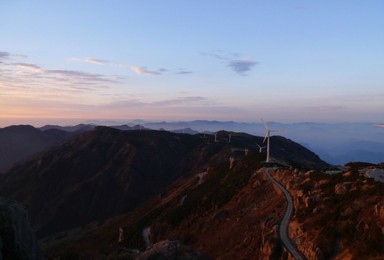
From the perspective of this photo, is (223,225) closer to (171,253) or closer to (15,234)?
(171,253)

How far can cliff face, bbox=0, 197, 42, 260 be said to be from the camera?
22141 mm

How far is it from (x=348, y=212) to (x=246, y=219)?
939 inches

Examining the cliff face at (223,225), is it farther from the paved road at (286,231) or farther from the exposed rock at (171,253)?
the exposed rock at (171,253)

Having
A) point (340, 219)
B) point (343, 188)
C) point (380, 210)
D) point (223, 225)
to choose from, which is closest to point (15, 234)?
point (380, 210)

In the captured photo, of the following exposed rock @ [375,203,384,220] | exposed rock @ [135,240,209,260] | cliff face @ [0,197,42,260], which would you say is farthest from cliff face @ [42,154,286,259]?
exposed rock @ [375,203,384,220]

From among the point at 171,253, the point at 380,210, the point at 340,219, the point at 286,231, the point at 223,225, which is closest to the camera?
the point at 171,253

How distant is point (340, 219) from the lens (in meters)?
43.5

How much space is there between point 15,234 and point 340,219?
34233 mm

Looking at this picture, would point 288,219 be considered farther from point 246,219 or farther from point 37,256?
point 37,256

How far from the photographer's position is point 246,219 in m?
65.2

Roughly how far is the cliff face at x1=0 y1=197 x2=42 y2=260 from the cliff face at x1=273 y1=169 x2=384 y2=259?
2810 cm

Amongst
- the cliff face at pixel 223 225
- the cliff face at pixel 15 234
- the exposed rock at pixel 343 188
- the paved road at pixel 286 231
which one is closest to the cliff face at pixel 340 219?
the exposed rock at pixel 343 188

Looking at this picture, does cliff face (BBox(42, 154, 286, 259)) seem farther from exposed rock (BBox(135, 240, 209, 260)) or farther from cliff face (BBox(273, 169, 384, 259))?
cliff face (BBox(273, 169, 384, 259))

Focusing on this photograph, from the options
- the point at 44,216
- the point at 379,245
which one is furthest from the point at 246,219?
the point at 44,216
